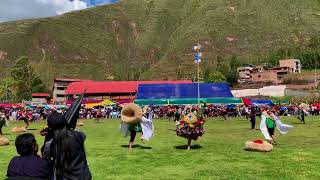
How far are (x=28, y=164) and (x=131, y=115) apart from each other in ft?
46.8

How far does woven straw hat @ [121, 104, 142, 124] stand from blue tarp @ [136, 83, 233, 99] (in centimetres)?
5713

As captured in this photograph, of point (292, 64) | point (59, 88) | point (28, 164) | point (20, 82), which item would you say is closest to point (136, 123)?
point (28, 164)

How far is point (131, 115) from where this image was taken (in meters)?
21.1

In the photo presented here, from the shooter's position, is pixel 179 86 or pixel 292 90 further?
pixel 292 90

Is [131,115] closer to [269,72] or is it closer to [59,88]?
[59,88]

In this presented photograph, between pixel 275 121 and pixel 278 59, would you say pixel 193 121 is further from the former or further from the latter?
pixel 278 59

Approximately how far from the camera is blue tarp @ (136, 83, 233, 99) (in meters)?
78.8

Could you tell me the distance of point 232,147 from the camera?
21.5m

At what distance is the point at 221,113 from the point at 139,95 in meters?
22.9

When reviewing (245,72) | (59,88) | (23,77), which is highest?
(245,72)

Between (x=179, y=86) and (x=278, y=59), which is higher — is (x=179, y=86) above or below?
below

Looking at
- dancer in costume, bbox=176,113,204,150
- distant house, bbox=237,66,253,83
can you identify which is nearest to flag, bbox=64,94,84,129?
dancer in costume, bbox=176,113,204,150

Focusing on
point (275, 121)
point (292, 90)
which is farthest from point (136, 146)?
point (292, 90)

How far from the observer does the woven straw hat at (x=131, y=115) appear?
20.7 meters
